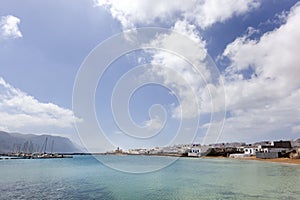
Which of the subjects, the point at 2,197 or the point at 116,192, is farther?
the point at 116,192

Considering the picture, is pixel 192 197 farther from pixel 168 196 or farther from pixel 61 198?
pixel 61 198

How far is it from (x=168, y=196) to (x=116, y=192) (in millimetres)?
5701

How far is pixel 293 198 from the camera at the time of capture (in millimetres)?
21062

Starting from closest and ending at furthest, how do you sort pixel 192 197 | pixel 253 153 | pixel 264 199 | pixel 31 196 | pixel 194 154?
pixel 264 199
pixel 192 197
pixel 31 196
pixel 253 153
pixel 194 154

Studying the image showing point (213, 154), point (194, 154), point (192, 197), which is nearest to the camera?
point (192, 197)

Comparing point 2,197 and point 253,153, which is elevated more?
point 253,153

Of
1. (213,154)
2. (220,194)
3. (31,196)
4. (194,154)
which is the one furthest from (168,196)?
(194,154)

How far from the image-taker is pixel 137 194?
81.5 ft

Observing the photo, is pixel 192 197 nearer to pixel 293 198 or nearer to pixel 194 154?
pixel 293 198

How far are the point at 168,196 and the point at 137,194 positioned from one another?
3.22 m

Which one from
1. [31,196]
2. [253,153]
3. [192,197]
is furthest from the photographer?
[253,153]

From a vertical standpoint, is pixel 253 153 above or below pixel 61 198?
above

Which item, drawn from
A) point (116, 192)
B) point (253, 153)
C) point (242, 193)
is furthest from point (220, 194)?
point (253, 153)

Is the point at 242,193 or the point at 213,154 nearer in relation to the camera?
the point at 242,193
